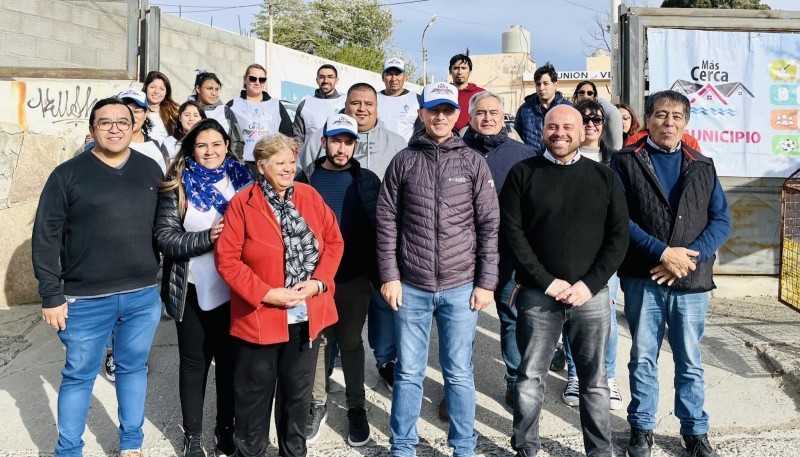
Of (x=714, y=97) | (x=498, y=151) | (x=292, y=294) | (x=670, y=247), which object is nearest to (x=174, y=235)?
(x=292, y=294)

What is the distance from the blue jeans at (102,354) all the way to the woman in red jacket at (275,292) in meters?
0.60

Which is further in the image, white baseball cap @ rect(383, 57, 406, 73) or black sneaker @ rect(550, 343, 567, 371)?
white baseball cap @ rect(383, 57, 406, 73)

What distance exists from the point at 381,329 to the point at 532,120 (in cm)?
215

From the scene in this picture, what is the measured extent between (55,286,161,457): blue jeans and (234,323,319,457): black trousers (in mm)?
613

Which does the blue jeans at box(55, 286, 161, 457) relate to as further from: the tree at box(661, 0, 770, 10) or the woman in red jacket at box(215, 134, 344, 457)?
the tree at box(661, 0, 770, 10)

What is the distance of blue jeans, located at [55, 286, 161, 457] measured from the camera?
321cm

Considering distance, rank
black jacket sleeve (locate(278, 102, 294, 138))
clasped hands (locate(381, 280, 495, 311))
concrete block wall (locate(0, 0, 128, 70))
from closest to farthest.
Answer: clasped hands (locate(381, 280, 495, 311)), black jacket sleeve (locate(278, 102, 294, 138)), concrete block wall (locate(0, 0, 128, 70))

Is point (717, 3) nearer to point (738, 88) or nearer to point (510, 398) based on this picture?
point (738, 88)

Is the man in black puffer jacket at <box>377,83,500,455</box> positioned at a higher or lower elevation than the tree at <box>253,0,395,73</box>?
lower

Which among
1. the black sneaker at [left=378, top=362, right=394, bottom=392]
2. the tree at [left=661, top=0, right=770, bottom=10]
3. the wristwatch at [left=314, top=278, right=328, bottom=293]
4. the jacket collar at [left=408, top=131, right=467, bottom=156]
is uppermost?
the tree at [left=661, top=0, right=770, bottom=10]

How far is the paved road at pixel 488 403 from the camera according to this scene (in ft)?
12.0

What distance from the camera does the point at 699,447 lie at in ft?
11.1

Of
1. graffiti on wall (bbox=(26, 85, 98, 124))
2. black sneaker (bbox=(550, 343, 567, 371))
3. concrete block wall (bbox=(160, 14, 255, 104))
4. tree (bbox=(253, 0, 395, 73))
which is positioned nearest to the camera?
black sneaker (bbox=(550, 343, 567, 371))

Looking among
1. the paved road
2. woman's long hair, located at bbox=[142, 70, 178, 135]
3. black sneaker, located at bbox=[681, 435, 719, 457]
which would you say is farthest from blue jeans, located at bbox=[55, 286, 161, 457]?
black sneaker, located at bbox=[681, 435, 719, 457]
